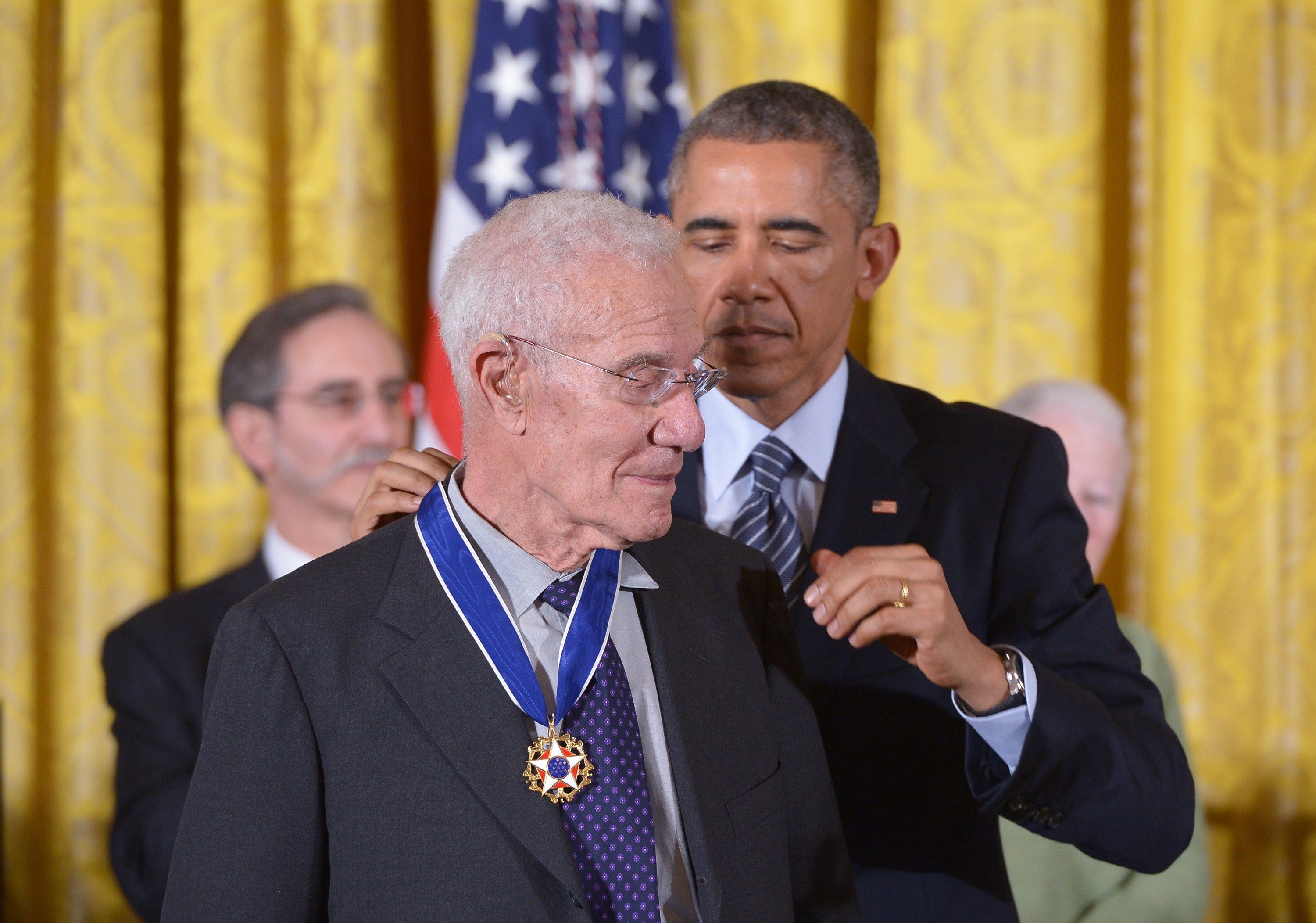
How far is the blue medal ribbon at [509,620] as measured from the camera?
1.36 metres

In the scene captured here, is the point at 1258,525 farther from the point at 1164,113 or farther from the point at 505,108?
the point at 505,108

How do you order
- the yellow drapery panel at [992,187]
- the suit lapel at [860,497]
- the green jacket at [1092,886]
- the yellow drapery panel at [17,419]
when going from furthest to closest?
the yellow drapery panel at [992,187], the yellow drapery panel at [17,419], the green jacket at [1092,886], the suit lapel at [860,497]

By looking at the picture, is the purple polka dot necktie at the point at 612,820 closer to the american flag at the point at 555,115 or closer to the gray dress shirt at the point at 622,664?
the gray dress shirt at the point at 622,664

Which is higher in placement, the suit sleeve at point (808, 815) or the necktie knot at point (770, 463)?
the necktie knot at point (770, 463)

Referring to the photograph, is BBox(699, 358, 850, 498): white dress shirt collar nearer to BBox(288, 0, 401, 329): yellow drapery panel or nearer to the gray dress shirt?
the gray dress shirt

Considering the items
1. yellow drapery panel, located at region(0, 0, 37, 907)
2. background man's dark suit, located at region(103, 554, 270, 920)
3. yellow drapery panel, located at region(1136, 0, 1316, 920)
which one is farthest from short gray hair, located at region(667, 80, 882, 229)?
yellow drapery panel, located at region(0, 0, 37, 907)

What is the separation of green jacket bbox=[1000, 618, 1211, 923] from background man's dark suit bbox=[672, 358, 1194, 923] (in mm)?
866

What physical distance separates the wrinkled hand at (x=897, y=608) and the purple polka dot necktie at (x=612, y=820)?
0.24 metres

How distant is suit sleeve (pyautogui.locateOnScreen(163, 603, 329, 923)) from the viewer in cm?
126

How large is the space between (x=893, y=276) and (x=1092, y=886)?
1712mm

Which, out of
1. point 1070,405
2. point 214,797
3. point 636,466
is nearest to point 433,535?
point 636,466

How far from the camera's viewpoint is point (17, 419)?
357 cm

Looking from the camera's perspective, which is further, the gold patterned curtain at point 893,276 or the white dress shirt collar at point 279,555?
the gold patterned curtain at point 893,276

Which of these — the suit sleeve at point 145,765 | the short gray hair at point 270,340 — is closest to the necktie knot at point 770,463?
the suit sleeve at point 145,765
